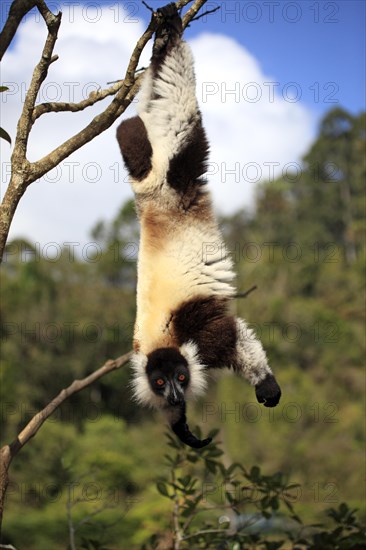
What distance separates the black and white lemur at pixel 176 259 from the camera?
400cm

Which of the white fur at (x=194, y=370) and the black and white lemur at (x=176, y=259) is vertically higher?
the black and white lemur at (x=176, y=259)

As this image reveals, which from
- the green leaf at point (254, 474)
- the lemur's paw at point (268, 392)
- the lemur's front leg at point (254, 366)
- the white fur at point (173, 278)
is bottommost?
the green leaf at point (254, 474)

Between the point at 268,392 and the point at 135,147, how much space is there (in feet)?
5.53

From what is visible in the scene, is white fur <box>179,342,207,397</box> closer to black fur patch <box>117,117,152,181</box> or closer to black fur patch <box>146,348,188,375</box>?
black fur patch <box>146,348,188,375</box>

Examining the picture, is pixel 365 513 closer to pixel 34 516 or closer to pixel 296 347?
pixel 34 516

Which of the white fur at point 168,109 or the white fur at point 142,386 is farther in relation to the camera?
the white fur at point 168,109

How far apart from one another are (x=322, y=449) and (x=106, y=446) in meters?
6.00

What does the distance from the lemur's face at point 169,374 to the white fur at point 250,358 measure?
0.39 metres

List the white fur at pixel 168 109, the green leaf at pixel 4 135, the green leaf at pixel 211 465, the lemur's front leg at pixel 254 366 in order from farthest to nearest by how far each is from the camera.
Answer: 1. the green leaf at pixel 211 465
2. the white fur at pixel 168 109
3. the lemur's front leg at pixel 254 366
4. the green leaf at pixel 4 135

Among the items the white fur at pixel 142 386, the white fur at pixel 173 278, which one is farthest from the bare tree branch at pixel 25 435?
the white fur at pixel 173 278

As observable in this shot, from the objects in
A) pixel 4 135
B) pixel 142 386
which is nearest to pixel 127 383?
pixel 142 386

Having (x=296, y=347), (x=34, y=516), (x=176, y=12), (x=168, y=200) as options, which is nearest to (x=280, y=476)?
(x=168, y=200)

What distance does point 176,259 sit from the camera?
13.5 feet

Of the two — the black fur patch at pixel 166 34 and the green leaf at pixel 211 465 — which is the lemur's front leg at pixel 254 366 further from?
the black fur patch at pixel 166 34
